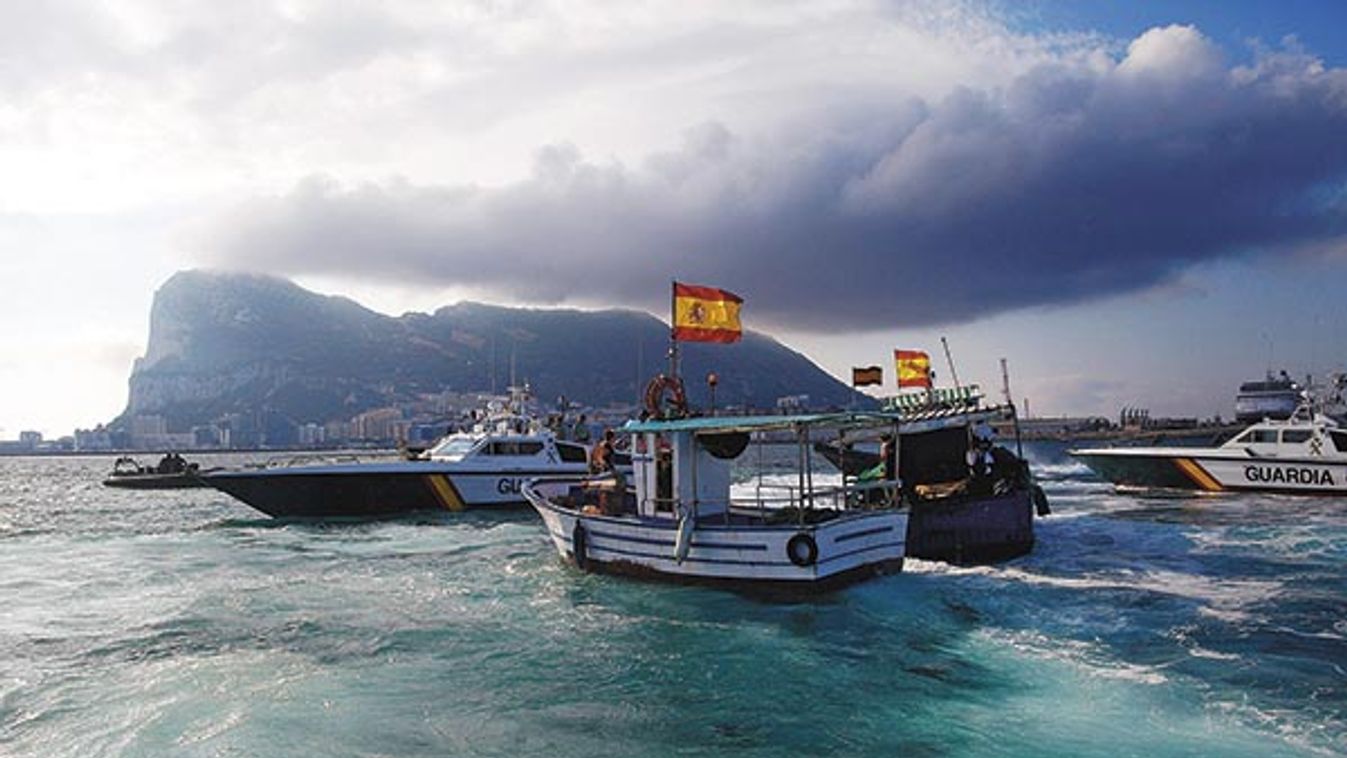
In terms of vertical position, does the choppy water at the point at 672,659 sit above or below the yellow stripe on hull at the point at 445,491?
below

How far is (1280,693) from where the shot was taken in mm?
11828

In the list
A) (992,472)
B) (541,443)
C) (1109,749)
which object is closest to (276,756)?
(1109,749)

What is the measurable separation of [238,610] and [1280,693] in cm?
1783

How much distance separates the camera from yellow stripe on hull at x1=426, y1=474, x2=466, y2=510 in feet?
120

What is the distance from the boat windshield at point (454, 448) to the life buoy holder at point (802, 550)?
23629 millimetres

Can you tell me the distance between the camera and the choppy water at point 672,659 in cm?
1049

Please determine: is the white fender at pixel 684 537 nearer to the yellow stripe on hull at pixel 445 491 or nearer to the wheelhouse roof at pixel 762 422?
the wheelhouse roof at pixel 762 422

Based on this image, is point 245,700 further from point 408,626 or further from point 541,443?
point 541,443

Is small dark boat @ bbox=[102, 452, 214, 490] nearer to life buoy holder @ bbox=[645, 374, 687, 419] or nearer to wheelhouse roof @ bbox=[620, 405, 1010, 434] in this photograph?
life buoy holder @ bbox=[645, 374, 687, 419]

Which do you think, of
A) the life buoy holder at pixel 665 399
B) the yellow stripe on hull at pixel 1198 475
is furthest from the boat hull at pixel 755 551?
the yellow stripe on hull at pixel 1198 475

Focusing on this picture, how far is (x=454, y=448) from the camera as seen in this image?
38.9 meters

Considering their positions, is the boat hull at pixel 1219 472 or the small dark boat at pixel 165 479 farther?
the small dark boat at pixel 165 479

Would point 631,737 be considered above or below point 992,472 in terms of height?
below

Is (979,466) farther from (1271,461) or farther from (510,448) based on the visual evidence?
(510,448)
